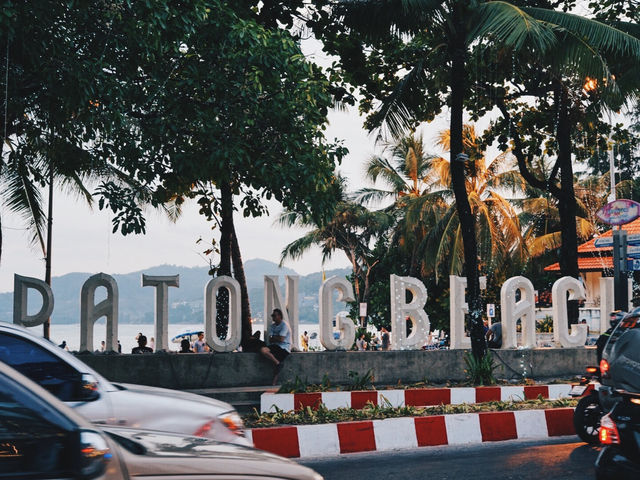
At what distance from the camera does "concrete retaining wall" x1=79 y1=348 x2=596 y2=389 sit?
45.3ft

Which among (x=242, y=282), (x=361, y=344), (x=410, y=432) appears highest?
(x=242, y=282)

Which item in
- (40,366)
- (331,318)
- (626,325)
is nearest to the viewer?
(40,366)

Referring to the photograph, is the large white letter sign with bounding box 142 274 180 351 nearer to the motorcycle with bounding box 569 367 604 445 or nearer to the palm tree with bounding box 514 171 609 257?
the motorcycle with bounding box 569 367 604 445

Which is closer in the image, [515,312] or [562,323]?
[515,312]

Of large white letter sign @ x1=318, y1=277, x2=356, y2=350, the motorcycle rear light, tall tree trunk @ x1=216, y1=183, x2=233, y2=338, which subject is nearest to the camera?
the motorcycle rear light

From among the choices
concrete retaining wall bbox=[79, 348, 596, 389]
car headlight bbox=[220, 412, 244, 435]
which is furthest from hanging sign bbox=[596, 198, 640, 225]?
car headlight bbox=[220, 412, 244, 435]

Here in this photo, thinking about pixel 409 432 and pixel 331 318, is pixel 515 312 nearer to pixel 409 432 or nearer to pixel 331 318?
pixel 331 318

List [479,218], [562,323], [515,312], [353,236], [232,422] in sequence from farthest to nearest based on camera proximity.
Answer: [353,236] < [479,218] < [562,323] < [515,312] < [232,422]

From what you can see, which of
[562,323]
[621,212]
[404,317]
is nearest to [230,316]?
[404,317]

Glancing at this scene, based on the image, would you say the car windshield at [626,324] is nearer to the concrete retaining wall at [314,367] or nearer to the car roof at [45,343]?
the car roof at [45,343]

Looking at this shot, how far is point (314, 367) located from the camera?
581 inches

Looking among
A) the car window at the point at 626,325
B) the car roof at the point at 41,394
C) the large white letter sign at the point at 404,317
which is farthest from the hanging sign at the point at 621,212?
the car roof at the point at 41,394

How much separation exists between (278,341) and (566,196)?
10146 mm

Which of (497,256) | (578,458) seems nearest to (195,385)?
(578,458)
